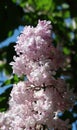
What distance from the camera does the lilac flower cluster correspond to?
6.37 feet

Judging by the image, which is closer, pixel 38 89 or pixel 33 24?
pixel 38 89

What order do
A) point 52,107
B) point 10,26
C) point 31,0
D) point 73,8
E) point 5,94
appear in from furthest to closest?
point 73,8 < point 31,0 < point 10,26 < point 5,94 < point 52,107

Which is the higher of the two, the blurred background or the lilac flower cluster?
the blurred background

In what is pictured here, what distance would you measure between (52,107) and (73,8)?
112 inches

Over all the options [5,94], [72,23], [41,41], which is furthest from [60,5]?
[41,41]

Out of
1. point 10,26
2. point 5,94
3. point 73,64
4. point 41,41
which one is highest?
point 73,64

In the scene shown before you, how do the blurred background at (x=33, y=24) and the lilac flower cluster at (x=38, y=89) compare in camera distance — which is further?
the blurred background at (x=33, y=24)

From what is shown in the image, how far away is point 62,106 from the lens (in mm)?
1976

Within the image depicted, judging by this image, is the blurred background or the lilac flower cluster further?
the blurred background

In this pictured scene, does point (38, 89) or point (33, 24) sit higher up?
point (33, 24)

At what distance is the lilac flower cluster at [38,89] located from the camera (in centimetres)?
194

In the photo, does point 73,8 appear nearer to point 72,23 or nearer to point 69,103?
point 72,23

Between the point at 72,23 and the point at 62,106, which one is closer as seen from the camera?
the point at 62,106

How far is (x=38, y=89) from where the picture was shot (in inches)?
78.9
